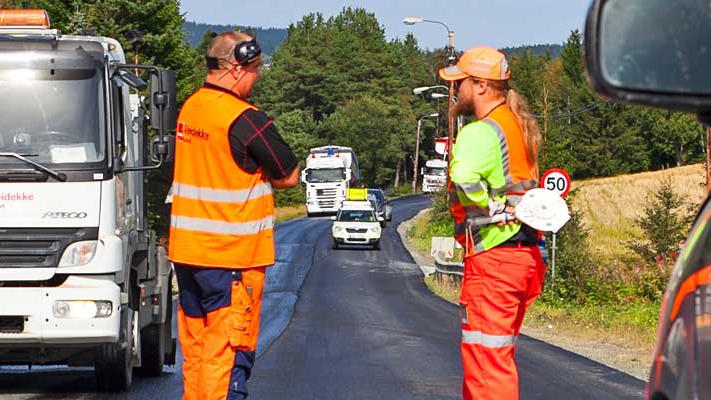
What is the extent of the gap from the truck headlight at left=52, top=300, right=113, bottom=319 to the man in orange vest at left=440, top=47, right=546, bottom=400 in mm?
3583

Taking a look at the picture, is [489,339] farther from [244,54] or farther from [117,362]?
[117,362]

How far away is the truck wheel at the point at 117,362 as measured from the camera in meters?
9.77

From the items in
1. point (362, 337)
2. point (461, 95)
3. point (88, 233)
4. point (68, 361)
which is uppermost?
point (461, 95)

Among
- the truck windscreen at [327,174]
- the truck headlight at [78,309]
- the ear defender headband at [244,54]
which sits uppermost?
the ear defender headband at [244,54]

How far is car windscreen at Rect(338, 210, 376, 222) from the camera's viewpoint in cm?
4991

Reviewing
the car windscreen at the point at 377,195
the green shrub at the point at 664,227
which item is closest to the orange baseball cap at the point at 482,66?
the green shrub at the point at 664,227

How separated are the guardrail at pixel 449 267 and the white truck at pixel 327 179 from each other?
3087cm

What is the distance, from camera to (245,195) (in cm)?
630

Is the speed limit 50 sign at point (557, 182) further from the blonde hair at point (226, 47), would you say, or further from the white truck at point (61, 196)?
the blonde hair at point (226, 47)

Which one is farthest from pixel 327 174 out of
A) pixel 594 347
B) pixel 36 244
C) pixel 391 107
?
pixel 391 107

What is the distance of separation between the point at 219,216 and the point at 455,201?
1185 mm

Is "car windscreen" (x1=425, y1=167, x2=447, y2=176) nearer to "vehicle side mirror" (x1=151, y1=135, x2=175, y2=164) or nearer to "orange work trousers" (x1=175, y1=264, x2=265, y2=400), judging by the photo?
"vehicle side mirror" (x1=151, y1=135, x2=175, y2=164)

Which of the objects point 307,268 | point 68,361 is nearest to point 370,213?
point 307,268

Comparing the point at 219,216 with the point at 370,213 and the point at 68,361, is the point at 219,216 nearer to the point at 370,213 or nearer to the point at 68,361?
the point at 68,361
